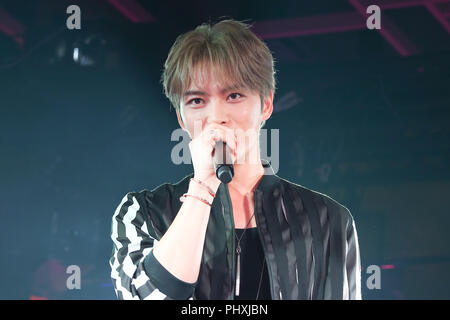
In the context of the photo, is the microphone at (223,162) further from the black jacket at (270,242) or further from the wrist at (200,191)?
the black jacket at (270,242)

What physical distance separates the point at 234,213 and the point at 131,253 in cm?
35

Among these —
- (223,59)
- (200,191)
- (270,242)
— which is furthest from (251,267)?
(223,59)

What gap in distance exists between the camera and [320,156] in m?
2.06

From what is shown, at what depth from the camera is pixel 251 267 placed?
5.11 ft

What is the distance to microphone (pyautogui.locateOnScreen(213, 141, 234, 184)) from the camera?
132 centimetres

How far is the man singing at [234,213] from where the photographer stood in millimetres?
1445

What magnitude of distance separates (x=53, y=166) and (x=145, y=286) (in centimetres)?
91

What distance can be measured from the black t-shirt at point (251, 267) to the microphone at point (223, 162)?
316 mm

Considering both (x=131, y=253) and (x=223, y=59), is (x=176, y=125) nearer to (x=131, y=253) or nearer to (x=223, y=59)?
(x=223, y=59)

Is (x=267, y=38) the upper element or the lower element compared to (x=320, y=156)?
upper

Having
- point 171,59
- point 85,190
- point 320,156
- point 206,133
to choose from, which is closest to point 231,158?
point 206,133

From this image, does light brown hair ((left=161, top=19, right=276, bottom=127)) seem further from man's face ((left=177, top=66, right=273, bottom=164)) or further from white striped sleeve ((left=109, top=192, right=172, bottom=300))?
white striped sleeve ((left=109, top=192, right=172, bottom=300))

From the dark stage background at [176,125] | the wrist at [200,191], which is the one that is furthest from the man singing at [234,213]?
the dark stage background at [176,125]

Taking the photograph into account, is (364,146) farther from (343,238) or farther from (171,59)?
(171,59)
